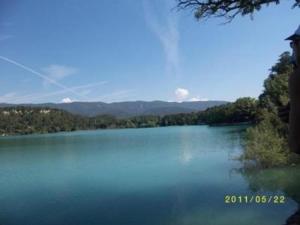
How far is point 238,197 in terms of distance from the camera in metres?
25.4

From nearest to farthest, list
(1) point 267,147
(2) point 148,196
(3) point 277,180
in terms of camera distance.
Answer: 1. (2) point 148,196
2. (3) point 277,180
3. (1) point 267,147

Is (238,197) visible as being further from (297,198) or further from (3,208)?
(3,208)

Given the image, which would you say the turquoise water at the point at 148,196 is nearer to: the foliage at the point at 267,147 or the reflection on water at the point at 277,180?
the reflection on water at the point at 277,180

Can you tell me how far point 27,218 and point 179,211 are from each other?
841 centimetres

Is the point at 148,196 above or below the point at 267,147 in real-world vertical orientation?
below

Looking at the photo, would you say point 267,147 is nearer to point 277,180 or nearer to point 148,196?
point 277,180

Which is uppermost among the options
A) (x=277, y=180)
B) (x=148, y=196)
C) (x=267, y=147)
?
(x=267, y=147)

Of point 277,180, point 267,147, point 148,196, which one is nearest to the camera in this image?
point 148,196

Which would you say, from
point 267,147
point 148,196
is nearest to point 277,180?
point 267,147

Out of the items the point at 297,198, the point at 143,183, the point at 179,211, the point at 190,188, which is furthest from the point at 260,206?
the point at 143,183

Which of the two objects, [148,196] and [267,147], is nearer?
[148,196]

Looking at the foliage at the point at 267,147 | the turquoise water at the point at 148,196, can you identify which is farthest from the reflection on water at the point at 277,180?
the foliage at the point at 267,147

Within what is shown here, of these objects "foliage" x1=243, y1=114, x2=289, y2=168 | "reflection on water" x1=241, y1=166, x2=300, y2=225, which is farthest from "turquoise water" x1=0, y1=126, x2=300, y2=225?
"foliage" x1=243, y1=114, x2=289, y2=168

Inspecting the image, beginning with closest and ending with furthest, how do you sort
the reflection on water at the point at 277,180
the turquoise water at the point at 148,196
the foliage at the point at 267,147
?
the turquoise water at the point at 148,196 < the reflection on water at the point at 277,180 < the foliage at the point at 267,147
